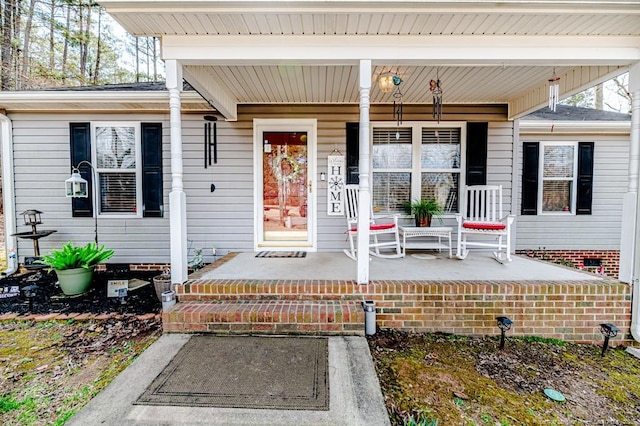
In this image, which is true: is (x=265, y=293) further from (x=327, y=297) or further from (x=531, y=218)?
(x=531, y=218)

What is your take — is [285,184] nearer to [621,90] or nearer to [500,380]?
[500,380]

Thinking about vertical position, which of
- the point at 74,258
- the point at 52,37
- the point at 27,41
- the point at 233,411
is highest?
the point at 52,37

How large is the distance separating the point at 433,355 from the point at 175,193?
2664 millimetres

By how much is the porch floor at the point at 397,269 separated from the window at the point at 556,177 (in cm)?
200

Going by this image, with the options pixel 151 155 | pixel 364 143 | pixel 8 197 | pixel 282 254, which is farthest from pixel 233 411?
pixel 8 197

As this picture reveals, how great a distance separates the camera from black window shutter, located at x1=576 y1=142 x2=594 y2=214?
5312 millimetres

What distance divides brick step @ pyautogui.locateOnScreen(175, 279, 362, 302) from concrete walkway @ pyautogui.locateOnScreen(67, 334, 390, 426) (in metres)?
0.86

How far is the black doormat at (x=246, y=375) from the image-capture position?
5.49 ft

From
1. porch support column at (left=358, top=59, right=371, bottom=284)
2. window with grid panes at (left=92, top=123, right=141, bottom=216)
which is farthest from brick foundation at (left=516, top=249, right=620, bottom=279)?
window with grid panes at (left=92, top=123, right=141, bottom=216)

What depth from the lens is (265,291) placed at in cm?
280

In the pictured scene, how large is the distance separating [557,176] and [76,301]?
7.47 m

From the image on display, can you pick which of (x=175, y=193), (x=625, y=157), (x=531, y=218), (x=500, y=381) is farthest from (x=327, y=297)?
(x=625, y=157)

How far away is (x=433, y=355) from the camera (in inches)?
95.8

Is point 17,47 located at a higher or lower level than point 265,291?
higher
